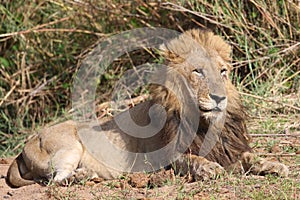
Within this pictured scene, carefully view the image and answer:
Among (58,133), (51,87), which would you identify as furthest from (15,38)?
(58,133)

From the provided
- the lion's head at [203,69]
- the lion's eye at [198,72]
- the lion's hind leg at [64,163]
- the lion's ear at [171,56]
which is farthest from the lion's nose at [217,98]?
the lion's hind leg at [64,163]

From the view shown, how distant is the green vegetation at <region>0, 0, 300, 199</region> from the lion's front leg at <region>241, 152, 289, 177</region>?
68 cm

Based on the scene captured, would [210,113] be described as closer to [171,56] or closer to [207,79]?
[207,79]

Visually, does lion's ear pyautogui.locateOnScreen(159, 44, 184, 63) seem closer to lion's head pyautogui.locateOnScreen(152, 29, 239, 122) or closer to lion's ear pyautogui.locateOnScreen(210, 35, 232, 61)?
lion's head pyautogui.locateOnScreen(152, 29, 239, 122)

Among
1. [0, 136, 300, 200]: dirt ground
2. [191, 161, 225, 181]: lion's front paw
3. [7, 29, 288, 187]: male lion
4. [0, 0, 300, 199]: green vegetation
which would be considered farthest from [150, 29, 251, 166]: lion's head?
[0, 0, 300, 199]: green vegetation

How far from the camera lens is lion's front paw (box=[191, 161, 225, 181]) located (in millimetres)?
3943

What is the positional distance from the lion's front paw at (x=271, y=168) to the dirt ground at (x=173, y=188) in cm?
6

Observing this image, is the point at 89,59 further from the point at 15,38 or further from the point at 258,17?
the point at 258,17

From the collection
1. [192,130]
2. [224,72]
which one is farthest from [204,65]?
[192,130]

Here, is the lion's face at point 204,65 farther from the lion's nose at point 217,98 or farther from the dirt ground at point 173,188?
the dirt ground at point 173,188

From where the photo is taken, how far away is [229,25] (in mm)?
6352

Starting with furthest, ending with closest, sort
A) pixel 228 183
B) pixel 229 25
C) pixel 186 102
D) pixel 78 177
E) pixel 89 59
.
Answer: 1. pixel 89 59
2. pixel 229 25
3. pixel 78 177
4. pixel 186 102
5. pixel 228 183

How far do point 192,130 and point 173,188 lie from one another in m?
0.45

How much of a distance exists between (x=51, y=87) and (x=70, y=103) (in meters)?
0.35
